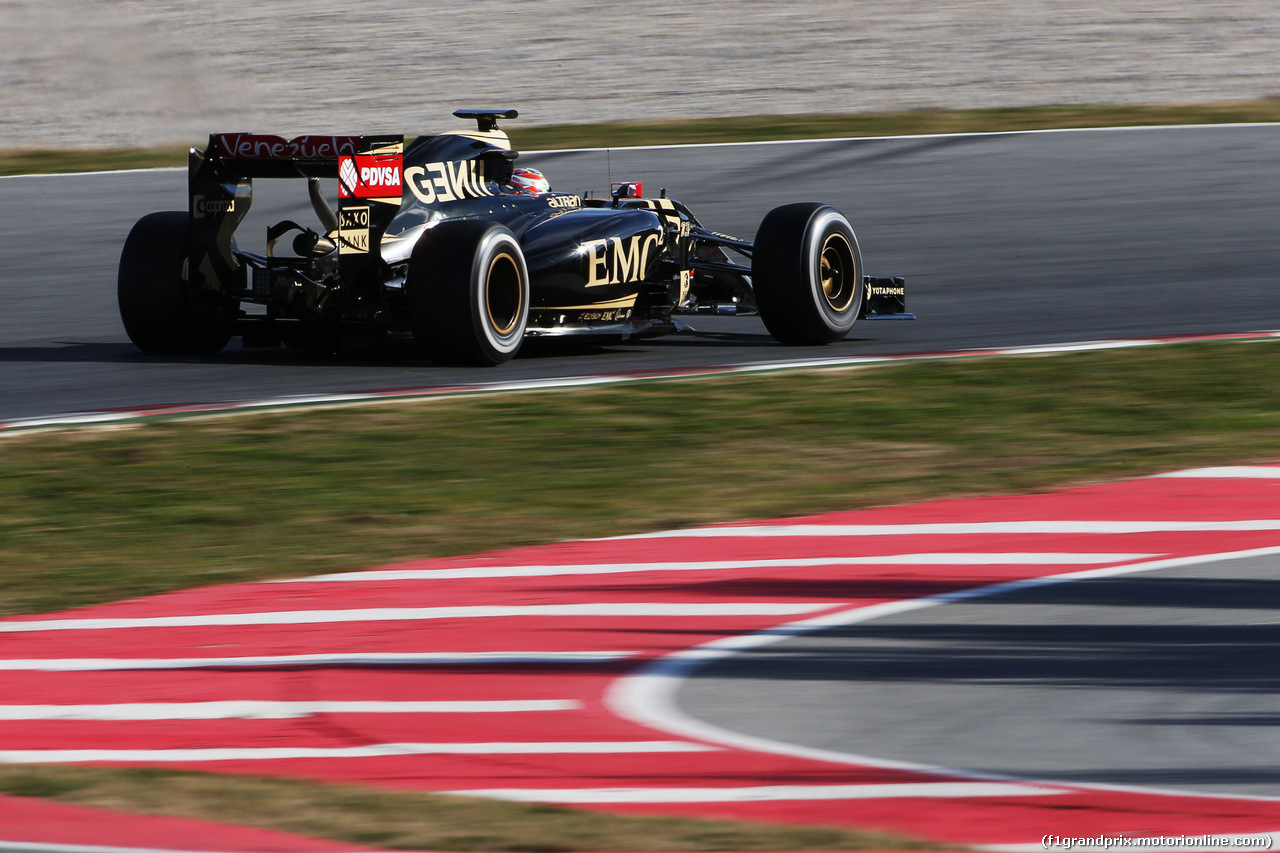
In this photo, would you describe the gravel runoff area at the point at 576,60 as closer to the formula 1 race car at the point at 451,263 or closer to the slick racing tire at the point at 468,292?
the formula 1 race car at the point at 451,263

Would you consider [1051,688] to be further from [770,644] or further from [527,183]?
[527,183]

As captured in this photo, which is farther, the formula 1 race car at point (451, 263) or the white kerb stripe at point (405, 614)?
the formula 1 race car at point (451, 263)

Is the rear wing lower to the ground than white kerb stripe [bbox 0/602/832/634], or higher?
higher

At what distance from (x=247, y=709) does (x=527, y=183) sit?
313 inches

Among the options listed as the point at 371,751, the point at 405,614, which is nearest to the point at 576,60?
the point at 405,614

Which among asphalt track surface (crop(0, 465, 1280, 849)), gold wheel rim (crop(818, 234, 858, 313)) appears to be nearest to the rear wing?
gold wheel rim (crop(818, 234, 858, 313))

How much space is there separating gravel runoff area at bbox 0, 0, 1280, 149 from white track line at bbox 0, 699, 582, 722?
2097 centimetres

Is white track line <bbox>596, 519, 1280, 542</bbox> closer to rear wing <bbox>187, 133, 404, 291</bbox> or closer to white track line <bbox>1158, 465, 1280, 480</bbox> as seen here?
white track line <bbox>1158, 465, 1280, 480</bbox>

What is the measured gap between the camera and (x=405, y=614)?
6164 mm

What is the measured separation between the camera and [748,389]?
1062cm

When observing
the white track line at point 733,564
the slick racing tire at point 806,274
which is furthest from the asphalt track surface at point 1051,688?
the slick racing tire at point 806,274

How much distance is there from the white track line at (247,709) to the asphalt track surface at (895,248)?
5.28 metres

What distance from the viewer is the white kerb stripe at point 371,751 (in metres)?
4.57

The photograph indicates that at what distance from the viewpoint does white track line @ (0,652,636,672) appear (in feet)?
18.1
